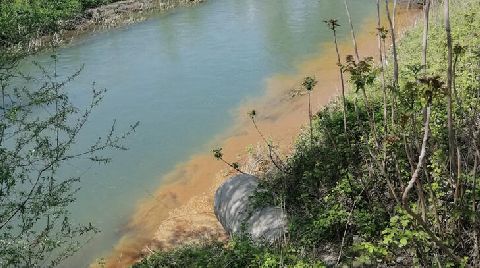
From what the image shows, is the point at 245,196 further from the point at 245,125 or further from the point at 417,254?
the point at 245,125

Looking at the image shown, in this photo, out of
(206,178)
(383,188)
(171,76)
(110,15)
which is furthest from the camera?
(110,15)

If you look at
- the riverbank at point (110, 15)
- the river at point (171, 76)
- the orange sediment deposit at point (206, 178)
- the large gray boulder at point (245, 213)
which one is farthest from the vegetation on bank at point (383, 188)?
the riverbank at point (110, 15)

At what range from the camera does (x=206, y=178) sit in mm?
10031

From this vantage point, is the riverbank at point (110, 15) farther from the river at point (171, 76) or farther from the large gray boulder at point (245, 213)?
the large gray boulder at point (245, 213)

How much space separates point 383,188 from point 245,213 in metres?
2.07

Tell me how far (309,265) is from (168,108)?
9691 millimetres

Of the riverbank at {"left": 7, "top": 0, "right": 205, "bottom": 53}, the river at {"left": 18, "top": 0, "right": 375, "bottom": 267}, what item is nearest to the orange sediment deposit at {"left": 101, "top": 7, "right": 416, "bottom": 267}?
the river at {"left": 18, "top": 0, "right": 375, "bottom": 267}

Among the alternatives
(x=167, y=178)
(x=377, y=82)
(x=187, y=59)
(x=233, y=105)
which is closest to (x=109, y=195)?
(x=167, y=178)

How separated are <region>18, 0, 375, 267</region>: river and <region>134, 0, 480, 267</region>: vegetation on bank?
12.0 feet

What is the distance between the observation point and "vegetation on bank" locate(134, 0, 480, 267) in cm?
345

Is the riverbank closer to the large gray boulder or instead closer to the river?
the river

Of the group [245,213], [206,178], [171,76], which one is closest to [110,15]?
[171,76]

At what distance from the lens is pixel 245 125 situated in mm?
12141

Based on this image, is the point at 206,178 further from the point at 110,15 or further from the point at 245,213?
the point at 110,15
